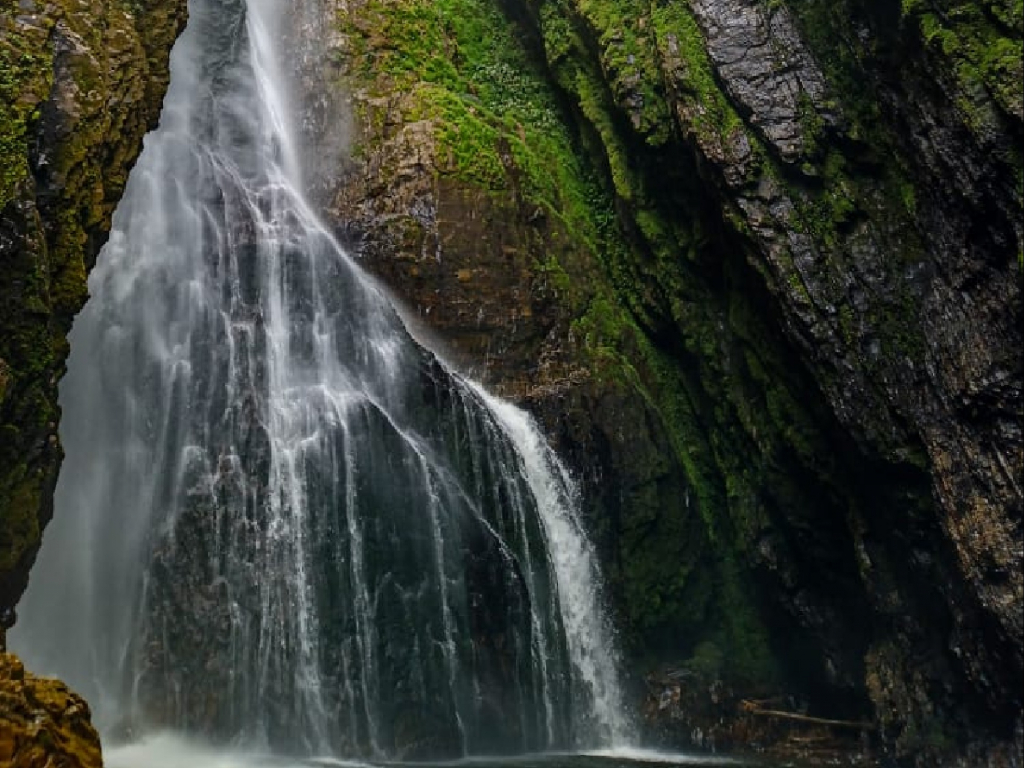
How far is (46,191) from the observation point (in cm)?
897

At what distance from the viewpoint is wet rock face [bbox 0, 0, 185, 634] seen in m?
8.20

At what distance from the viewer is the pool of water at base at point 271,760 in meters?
9.12

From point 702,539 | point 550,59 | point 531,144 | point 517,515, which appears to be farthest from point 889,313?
point 550,59

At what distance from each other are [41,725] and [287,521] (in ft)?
17.4

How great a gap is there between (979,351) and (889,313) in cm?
137

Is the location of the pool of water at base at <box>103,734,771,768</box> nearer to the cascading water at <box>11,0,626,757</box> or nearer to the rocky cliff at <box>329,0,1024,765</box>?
the cascading water at <box>11,0,626,757</box>

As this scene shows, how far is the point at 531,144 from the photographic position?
51.6 feet

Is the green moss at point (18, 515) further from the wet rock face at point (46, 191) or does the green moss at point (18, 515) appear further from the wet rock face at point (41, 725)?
the wet rock face at point (41, 725)

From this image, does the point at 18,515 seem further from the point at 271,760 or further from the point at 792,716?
the point at 792,716

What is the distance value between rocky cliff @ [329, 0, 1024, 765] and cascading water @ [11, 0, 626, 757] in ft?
4.07

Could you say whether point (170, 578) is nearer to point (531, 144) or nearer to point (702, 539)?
point (702, 539)

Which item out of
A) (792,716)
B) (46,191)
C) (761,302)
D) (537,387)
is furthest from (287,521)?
(792,716)

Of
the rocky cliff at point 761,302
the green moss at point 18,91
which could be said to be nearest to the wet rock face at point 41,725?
the green moss at point 18,91

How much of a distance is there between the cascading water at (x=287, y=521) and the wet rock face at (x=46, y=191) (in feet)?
5.32
